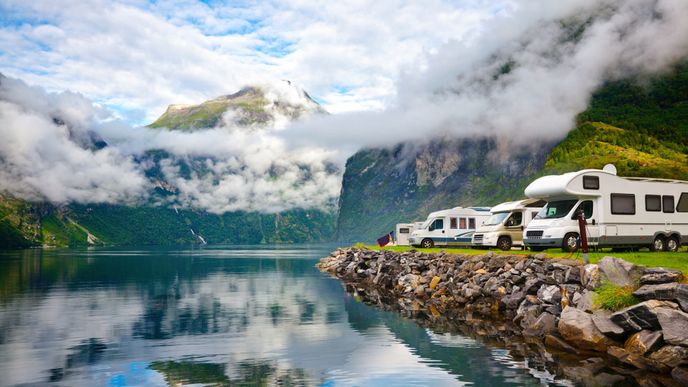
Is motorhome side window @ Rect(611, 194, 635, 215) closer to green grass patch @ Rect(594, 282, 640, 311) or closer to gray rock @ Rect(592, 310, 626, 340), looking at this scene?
green grass patch @ Rect(594, 282, 640, 311)

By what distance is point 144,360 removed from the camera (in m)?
19.8

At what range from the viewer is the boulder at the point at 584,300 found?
20984mm

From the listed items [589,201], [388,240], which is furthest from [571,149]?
[589,201]

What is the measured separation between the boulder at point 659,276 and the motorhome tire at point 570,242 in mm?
12490

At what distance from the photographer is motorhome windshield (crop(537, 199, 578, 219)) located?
3341cm

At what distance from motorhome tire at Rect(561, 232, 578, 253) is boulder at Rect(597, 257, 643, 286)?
10829mm

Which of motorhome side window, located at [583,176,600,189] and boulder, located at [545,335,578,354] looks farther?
motorhome side window, located at [583,176,600,189]

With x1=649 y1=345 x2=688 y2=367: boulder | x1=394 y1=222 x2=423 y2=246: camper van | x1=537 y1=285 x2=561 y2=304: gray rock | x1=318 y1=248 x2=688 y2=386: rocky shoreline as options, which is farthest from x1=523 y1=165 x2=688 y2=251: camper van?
x1=394 y1=222 x2=423 y2=246: camper van

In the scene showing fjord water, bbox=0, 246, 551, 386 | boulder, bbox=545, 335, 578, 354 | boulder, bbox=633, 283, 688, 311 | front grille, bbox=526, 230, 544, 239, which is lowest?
fjord water, bbox=0, 246, 551, 386

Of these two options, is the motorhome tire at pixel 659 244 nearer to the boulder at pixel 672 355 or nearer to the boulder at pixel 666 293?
the boulder at pixel 666 293

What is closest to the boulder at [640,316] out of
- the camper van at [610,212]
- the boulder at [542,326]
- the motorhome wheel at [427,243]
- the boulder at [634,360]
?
the boulder at [634,360]

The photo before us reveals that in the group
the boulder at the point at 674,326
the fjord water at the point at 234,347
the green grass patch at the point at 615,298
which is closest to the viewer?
the boulder at the point at 674,326

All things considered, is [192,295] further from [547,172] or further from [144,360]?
[547,172]

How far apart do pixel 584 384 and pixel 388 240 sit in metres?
65.1
